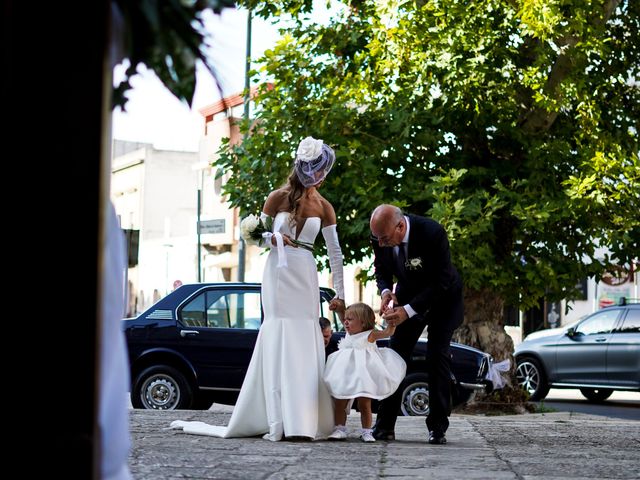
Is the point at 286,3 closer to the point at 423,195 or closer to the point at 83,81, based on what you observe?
the point at 423,195

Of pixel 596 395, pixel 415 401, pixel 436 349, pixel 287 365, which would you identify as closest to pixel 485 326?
pixel 415 401

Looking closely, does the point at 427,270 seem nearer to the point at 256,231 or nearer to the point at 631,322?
the point at 256,231

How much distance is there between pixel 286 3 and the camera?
18000 millimetres

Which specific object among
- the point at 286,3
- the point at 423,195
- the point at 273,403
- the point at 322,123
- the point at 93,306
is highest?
the point at 286,3

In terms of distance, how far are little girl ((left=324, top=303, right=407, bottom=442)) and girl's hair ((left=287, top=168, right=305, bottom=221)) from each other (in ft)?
2.84

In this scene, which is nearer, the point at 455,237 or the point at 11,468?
the point at 11,468

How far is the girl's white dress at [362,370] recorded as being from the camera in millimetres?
8484

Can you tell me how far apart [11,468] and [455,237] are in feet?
44.7

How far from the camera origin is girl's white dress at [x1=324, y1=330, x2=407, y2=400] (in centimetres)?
848

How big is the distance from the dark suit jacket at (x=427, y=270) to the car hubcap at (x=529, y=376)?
45.5 feet

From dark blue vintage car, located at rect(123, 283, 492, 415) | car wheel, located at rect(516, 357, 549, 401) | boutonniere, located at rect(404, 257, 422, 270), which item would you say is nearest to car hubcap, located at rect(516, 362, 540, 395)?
car wheel, located at rect(516, 357, 549, 401)

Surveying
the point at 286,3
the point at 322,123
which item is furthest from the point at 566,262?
the point at 286,3

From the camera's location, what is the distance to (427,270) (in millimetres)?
8727

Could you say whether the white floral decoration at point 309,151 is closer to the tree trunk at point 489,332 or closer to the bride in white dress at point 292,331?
the bride in white dress at point 292,331
